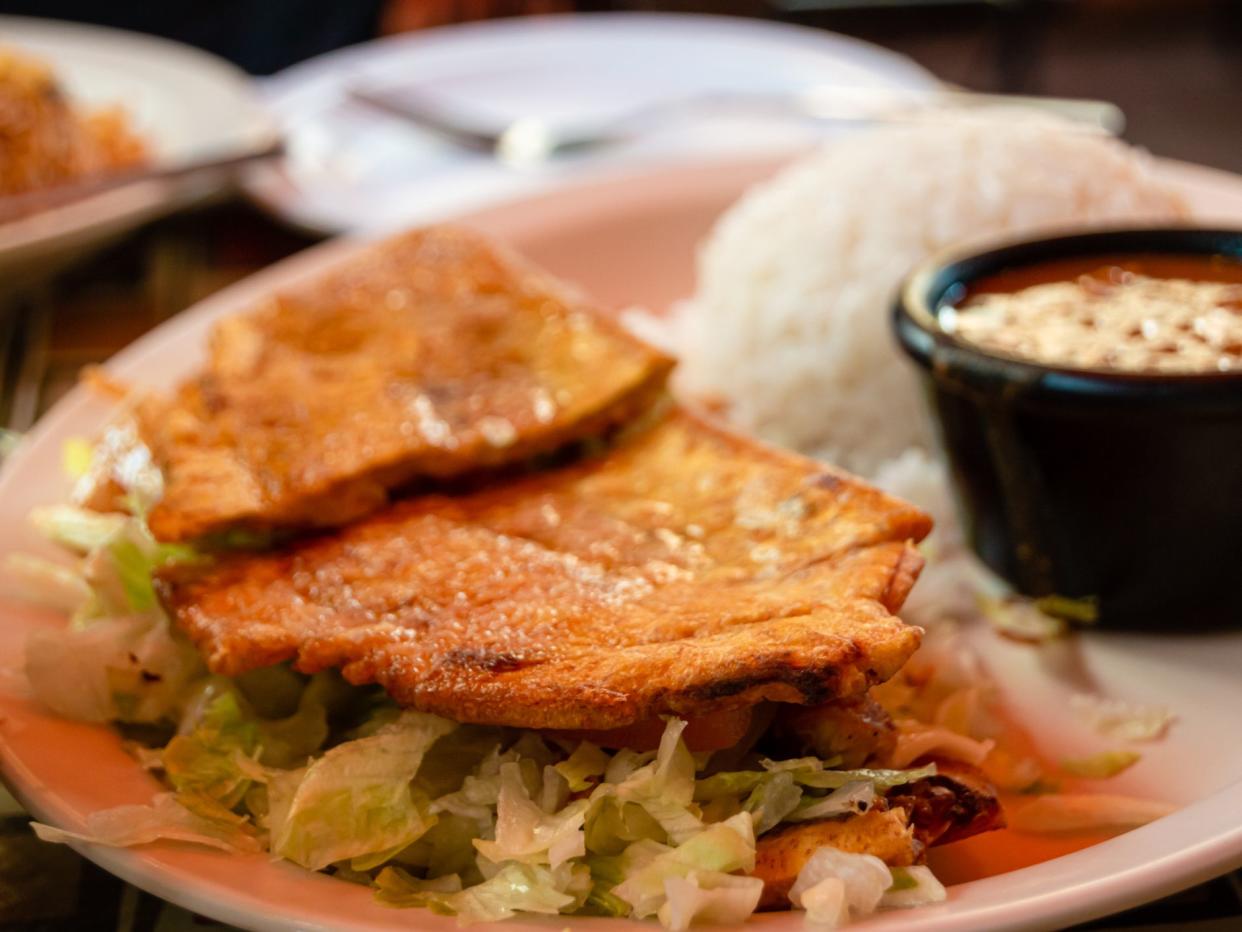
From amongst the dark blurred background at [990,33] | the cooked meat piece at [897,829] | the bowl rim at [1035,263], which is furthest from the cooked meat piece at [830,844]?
the dark blurred background at [990,33]

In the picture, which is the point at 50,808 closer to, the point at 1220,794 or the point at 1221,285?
the point at 1220,794

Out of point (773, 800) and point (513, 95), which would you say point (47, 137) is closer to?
point (513, 95)

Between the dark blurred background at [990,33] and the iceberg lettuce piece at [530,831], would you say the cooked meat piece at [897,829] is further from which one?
the dark blurred background at [990,33]

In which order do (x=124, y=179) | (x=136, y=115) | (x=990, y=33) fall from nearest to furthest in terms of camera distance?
(x=124, y=179)
(x=136, y=115)
(x=990, y=33)

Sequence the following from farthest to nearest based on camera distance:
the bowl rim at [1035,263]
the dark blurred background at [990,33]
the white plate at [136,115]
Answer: the dark blurred background at [990,33] → the white plate at [136,115] → the bowl rim at [1035,263]

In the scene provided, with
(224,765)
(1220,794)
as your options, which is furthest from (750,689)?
(224,765)

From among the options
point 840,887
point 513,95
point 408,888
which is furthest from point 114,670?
point 513,95
